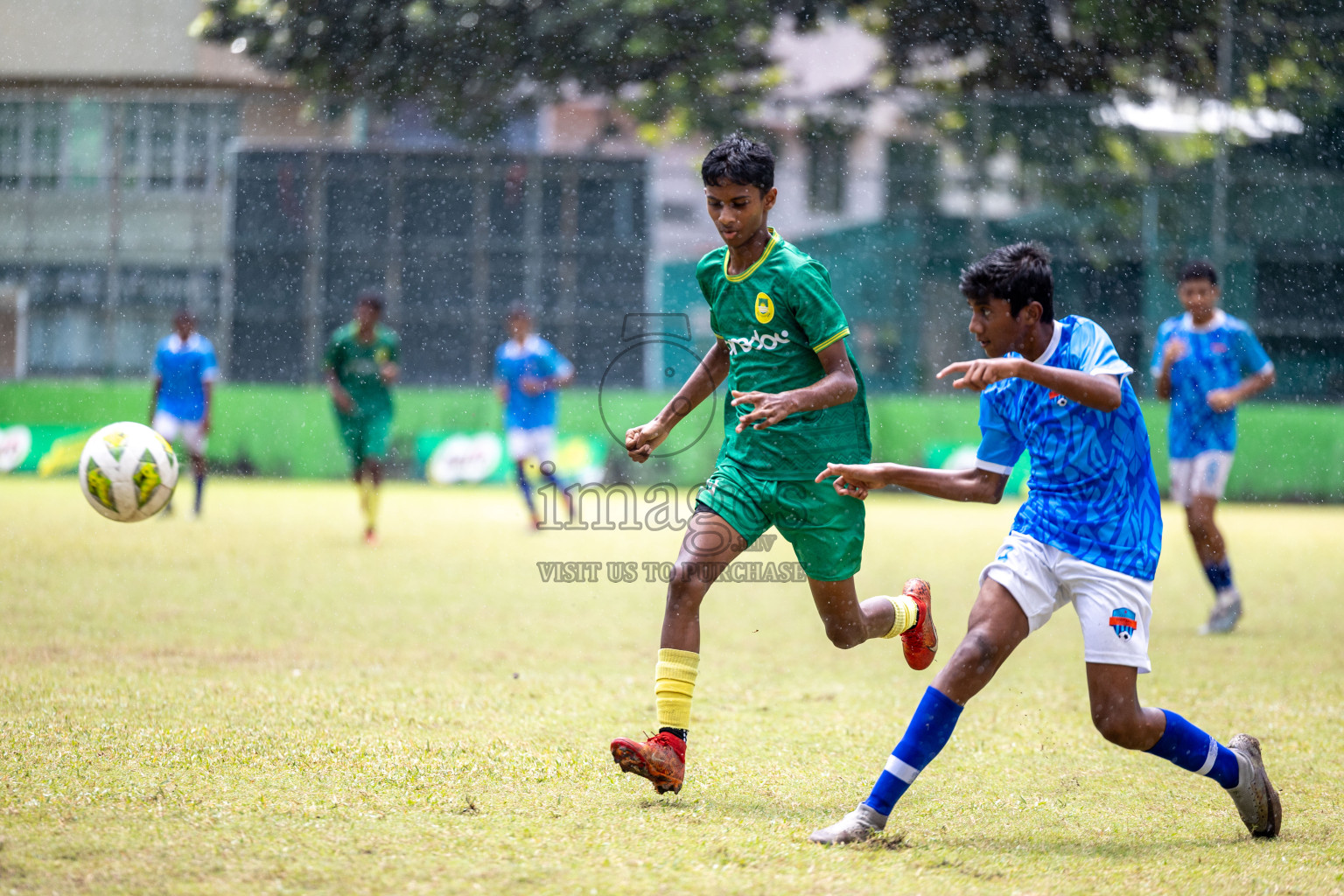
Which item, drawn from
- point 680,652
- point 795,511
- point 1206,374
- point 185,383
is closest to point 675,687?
point 680,652

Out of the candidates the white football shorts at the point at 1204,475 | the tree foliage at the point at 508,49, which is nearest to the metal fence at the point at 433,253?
the tree foliage at the point at 508,49

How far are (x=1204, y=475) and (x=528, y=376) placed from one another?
6603mm

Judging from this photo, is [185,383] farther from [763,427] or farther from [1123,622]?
[1123,622]

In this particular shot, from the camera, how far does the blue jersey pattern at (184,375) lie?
500 inches

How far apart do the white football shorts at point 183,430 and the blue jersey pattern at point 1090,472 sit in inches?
423

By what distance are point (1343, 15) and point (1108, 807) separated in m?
17.5

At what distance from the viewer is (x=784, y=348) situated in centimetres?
401

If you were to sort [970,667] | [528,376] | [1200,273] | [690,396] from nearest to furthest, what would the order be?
[970,667], [690,396], [1200,273], [528,376]

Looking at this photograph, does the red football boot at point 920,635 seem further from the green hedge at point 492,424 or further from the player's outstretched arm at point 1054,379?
the green hedge at point 492,424

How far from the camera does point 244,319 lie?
773 inches

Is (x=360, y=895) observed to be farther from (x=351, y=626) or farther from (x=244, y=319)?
(x=244, y=319)

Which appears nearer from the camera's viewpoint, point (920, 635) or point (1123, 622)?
point (1123, 622)

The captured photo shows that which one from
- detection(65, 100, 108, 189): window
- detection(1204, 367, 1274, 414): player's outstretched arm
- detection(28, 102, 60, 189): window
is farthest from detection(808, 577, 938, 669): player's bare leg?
A: detection(28, 102, 60, 189): window

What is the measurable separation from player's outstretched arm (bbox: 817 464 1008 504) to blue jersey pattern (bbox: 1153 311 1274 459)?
445 centimetres
